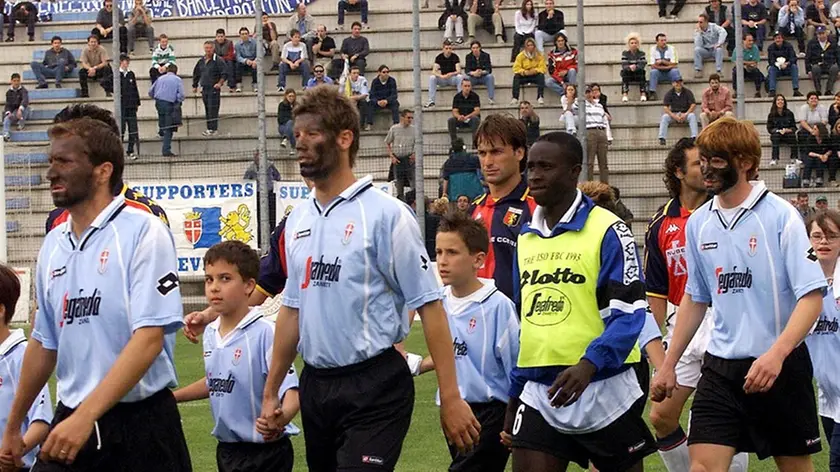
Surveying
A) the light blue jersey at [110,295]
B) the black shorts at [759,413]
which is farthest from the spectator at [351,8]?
the light blue jersey at [110,295]

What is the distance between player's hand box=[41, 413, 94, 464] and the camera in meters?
5.47

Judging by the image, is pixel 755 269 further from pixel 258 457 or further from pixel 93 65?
pixel 93 65

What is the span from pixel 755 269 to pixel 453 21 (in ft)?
77.6

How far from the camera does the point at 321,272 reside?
20.8 feet

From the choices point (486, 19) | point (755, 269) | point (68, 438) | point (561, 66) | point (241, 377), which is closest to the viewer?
point (68, 438)

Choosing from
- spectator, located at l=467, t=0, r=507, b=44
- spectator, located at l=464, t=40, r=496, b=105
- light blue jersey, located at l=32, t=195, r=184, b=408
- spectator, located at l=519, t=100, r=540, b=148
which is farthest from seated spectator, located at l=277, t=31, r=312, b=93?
light blue jersey, located at l=32, t=195, r=184, b=408

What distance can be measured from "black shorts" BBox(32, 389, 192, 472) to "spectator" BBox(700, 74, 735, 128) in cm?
2068

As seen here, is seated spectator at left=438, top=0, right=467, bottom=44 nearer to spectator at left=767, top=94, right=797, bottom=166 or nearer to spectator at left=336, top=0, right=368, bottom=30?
spectator at left=336, top=0, right=368, bottom=30

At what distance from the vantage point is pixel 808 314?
6879mm

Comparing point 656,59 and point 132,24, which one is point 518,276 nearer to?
point 656,59

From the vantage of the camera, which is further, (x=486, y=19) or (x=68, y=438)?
(x=486, y=19)

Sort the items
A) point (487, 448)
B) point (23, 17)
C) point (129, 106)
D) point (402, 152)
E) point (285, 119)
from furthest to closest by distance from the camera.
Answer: point (23, 17)
point (285, 119)
point (129, 106)
point (402, 152)
point (487, 448)

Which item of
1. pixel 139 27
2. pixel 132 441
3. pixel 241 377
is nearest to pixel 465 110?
pixel 139 27

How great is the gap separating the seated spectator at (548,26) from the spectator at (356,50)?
3518mm
